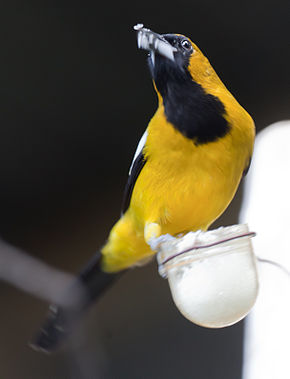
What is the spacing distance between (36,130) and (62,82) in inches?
6.9

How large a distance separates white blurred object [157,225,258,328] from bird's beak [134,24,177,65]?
11.9 inches

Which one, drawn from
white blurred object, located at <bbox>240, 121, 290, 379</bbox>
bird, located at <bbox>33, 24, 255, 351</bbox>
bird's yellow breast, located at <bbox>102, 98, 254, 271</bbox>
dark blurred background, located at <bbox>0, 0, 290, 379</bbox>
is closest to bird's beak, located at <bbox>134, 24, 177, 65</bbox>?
bird, located at <bbox>33, 24, 255, 351</bbox>

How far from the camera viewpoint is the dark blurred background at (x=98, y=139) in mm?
1000

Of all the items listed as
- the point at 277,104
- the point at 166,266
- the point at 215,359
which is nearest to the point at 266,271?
the point at 215,359

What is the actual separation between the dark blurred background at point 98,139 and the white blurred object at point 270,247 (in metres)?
0.04

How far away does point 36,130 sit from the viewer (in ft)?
4.00

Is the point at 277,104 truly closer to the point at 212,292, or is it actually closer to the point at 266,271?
the point at 266,271

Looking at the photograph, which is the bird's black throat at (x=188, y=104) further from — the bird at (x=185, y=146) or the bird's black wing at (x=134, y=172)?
the bird's black wing at (x=134, y=172)

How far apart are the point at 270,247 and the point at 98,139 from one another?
52cm

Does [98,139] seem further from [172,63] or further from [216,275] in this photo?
[216,275]

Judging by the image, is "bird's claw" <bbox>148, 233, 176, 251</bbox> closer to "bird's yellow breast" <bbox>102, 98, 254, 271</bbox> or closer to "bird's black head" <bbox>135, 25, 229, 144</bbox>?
"bird's yellow breast" <bbox>102, 98, 254, 271</bbox>

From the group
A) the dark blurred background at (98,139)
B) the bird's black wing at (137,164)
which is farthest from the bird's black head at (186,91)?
the dark blurred background at (98,139)

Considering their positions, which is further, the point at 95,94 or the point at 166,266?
the point at 95,94

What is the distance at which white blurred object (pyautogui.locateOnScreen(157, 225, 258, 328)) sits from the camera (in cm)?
60
